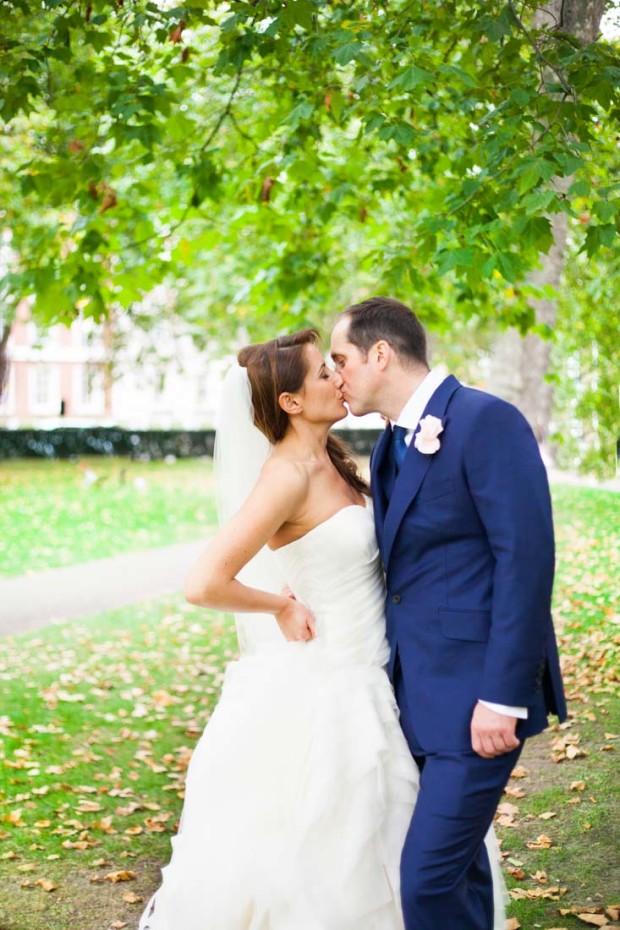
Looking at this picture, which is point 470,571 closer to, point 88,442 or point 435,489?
point 435,489

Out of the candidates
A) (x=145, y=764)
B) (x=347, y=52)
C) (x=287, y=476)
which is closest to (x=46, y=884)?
(x=145, y=764)

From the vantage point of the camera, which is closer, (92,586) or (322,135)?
(322,135)

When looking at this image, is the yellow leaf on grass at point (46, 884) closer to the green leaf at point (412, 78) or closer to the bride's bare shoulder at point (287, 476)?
the bride's bare shoulder at point (287, 476)

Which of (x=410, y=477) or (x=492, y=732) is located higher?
(x=410, y=477)

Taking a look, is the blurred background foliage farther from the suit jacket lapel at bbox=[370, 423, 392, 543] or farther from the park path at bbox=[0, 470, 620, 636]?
the park path at bbox=[0, 470, 620, 636]

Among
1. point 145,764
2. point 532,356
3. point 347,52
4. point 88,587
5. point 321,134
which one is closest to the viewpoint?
point 347,52

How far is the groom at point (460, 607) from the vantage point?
315 centimetres

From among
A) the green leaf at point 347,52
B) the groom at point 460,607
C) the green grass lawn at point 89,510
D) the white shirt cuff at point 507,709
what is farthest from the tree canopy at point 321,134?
the green grass lawn at point 89,510

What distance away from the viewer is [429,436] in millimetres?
3316

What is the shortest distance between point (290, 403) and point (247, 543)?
64cm

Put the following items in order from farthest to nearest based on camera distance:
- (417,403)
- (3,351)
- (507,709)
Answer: (3,351) < (417,403) < (507,709)

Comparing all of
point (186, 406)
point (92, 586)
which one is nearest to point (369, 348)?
point (92, 586)

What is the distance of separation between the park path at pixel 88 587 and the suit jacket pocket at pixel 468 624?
8587 millimetres

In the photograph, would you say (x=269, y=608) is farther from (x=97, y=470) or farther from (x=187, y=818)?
(x=97, y=470)
